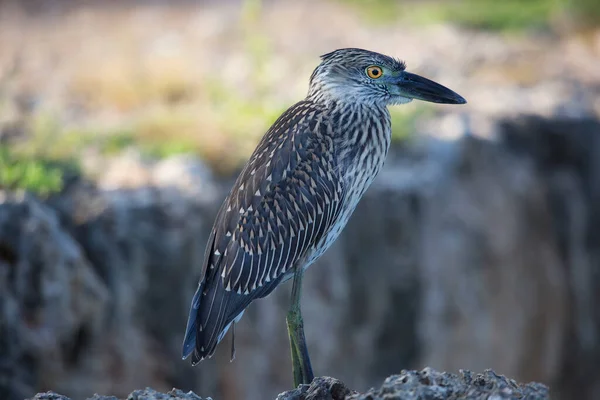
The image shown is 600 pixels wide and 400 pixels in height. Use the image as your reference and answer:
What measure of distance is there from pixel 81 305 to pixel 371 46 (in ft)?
24.4

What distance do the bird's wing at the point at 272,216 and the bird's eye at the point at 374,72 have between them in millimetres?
423

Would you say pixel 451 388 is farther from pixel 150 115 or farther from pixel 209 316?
pixel 150 115

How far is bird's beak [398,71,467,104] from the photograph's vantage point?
586cm

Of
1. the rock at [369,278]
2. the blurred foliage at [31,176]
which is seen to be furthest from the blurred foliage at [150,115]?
the rock at [369,278]

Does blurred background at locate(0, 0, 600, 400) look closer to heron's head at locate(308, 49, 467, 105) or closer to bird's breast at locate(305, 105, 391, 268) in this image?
bird's breast at locate(305, 105, 391, 268)

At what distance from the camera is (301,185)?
19.2 ft

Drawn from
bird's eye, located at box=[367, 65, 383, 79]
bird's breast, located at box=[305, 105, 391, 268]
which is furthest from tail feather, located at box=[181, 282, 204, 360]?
bird's eye, located at box=[367, 65, 383, 79]

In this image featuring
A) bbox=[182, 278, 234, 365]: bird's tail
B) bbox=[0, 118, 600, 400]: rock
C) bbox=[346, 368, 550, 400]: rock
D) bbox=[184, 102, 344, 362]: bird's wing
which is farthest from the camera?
bbox=[0, 118, 600, 400]: rock

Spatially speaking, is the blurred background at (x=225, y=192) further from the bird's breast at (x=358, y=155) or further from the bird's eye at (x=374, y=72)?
the bird's eye at (x=374, y=72)

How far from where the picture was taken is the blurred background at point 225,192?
8.05 m

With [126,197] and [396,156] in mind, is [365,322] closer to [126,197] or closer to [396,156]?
[396,156]

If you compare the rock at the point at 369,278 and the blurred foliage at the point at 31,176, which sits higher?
the blurred foliage at the point at 31,176

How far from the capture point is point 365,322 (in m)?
9.94

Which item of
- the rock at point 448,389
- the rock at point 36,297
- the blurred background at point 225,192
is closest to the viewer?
the rock at point 448,389
